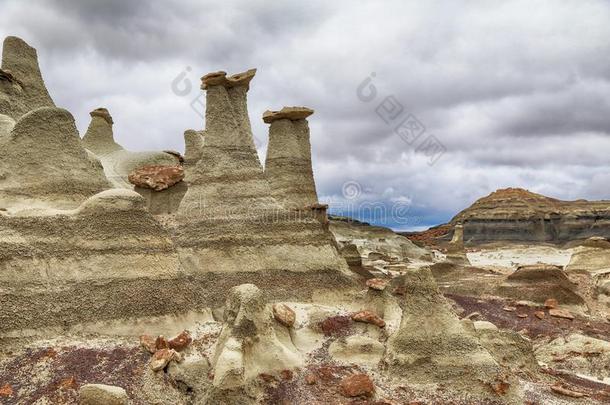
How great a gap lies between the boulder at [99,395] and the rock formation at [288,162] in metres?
11.3

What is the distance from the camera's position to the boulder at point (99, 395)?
32.8ft

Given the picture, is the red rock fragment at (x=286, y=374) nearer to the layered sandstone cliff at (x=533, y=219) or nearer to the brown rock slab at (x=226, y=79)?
the brown rock slab at (x=226, y=79)

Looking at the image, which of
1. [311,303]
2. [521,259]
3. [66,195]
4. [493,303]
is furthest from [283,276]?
[521,259]

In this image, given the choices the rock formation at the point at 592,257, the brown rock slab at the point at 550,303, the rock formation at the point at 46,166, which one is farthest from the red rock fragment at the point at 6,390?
the rock formation at the point at 592,257

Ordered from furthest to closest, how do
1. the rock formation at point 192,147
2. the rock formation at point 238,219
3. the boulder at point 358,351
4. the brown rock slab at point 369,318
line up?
the rock formation at point 192,147, the rock formation at point 238,219, the brown rock slab at point 369,318, the boulder at point 358,351

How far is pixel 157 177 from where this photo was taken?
762 inches

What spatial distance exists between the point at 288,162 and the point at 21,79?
40.3 ft

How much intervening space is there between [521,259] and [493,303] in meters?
38.5

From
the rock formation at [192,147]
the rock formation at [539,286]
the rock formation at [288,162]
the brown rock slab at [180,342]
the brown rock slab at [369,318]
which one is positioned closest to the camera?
the brown rock slab at [180,342]

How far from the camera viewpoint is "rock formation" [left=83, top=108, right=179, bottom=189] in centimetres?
2505

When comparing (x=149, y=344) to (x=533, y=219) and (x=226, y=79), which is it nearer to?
(x=226, y=79)

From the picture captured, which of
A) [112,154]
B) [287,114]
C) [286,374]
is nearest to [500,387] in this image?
[286,374]

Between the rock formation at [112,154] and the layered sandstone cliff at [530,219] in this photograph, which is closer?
the rock formation at [112,154]

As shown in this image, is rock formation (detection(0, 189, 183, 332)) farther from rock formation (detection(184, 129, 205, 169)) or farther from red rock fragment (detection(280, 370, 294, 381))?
rock formation (detection(184, 129, 205, 169))
